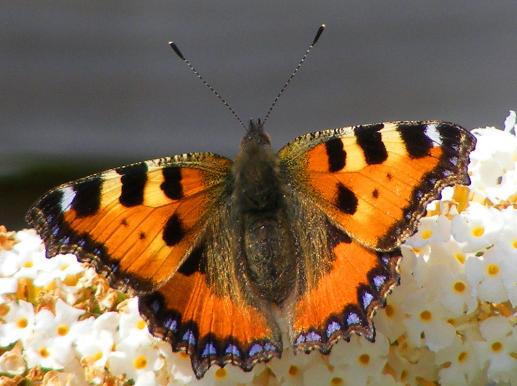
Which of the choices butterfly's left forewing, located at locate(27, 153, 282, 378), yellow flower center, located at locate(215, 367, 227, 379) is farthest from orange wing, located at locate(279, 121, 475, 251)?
yellow flower center, located at locate(215, 367, 227, 379)

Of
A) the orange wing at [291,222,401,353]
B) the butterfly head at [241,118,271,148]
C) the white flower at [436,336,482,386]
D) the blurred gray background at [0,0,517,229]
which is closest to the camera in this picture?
the orange wing at [291,222,401,353]

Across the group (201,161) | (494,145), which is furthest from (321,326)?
(494,145)

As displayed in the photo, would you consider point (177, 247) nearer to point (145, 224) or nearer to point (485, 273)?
point (145, 224)

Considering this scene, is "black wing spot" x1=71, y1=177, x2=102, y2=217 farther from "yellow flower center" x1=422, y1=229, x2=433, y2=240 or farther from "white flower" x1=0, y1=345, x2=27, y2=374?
"yellow flower center" x1=422, y1=229, x2=433, y2=240

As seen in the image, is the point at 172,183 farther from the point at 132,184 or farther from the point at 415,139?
the point at 415,139

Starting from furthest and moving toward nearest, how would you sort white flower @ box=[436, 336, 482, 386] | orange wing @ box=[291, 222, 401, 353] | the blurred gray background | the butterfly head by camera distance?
1. the blurred gray background
2. the butterfly head
3. white flower @ box=[436, 336, 482, 386]
4. orange wing @ box=[291, 222, 401, 353]

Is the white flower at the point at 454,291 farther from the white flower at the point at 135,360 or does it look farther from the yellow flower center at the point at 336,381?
the white flower at the point at 135,360

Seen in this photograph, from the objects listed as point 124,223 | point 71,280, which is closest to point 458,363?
point 124,223

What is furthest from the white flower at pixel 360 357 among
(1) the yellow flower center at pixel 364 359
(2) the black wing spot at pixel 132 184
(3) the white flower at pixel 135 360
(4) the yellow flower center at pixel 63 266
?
(4) the yellow flower center at pixel 63 266
